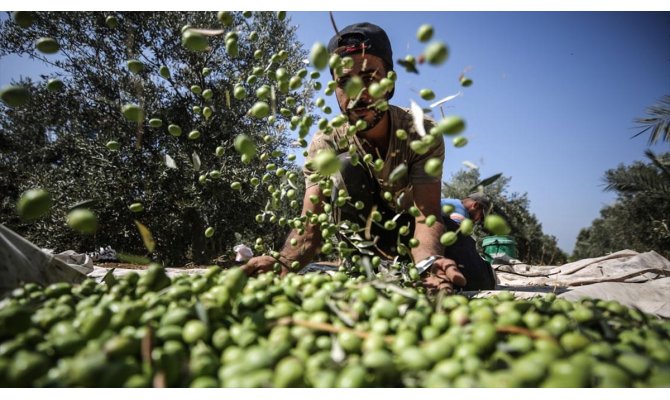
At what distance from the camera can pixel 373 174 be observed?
3.53m

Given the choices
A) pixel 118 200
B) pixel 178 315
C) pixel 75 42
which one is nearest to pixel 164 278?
pixel 178 315

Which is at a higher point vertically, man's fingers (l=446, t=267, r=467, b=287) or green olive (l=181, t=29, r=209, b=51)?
green olive (l=181, t=29, r=209, b=51)

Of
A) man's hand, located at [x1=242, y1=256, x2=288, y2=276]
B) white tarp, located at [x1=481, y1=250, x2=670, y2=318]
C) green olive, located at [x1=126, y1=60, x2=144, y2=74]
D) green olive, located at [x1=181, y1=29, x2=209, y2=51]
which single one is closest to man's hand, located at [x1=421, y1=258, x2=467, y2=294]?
white tarp, located at [x1=481, y1=250, x2=670, y2=318]

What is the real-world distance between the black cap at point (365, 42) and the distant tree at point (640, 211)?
14090mm

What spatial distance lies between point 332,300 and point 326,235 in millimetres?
820

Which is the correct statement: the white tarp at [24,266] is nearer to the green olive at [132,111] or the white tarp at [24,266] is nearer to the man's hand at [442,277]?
the green olive at [132,111]

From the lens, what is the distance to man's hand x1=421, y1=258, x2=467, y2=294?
1890 mm

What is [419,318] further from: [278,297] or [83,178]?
[83,178]

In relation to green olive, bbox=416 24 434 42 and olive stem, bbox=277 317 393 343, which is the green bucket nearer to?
green olive, bbox=416 24 434 42

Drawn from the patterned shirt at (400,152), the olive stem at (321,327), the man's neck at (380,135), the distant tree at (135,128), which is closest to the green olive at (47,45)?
the olive stem at (321,327)

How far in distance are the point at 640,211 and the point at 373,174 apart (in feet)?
91.8

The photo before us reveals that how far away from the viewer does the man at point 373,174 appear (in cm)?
196

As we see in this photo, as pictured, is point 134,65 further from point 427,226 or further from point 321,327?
point 427,226

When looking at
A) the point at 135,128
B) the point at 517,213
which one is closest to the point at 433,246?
the point at 135,128
